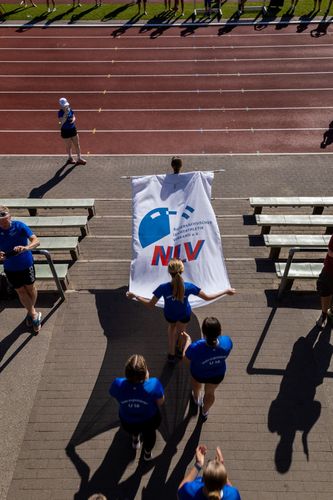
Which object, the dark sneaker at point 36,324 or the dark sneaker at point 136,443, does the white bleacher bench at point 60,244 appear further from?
the dark sneaker at point 136,443

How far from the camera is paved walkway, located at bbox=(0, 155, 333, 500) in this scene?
4.97 metres

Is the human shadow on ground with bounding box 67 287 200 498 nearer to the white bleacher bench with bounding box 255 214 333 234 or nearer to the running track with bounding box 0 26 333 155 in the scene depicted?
the white bleacher bench with bounding box 255 214 333 234

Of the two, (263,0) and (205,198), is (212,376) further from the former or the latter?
(263,0)

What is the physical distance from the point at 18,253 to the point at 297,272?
15.6 ft

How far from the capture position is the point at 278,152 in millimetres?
13320

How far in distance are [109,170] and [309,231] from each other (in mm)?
6177

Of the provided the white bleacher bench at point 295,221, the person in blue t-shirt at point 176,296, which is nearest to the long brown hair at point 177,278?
the person in blue t-shirt at point 176,296

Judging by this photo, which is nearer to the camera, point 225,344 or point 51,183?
point 225,344

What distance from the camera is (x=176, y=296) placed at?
210 inches

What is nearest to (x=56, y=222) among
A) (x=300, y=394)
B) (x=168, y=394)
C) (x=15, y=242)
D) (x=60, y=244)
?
(x=60, y=244)

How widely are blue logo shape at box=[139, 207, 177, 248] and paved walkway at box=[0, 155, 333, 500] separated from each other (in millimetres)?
1417

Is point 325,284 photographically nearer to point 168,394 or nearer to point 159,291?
point 159,291

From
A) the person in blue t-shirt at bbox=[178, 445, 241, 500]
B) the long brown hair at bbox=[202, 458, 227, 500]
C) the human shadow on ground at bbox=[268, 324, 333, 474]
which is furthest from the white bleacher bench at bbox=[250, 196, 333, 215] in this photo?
the long brown hair at bbox=[202, 458, 227, 500]

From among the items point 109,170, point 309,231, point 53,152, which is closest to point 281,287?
point 309,231
